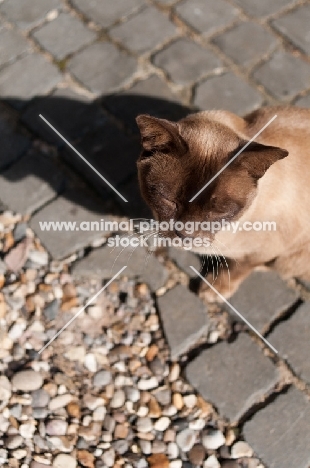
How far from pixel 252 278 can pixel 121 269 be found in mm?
870

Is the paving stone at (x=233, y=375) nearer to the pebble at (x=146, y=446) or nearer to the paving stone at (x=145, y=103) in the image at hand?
the pebble at (x=146, y=446)

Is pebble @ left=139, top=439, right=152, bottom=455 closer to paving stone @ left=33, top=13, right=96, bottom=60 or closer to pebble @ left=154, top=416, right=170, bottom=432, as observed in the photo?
pebble @ left=154, top=416, right=170, bottom=432

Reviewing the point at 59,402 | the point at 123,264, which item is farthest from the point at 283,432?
the point at 123,264

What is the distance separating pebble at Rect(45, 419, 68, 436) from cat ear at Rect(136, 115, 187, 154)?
5.22 feet

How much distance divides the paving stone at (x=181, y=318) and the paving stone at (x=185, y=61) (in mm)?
1753

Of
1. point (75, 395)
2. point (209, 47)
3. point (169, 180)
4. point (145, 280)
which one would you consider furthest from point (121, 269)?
point (209, 47)

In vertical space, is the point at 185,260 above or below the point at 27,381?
below

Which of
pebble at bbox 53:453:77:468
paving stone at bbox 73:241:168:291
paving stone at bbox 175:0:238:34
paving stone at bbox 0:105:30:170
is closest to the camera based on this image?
pebble at bbox 53:453:77:468

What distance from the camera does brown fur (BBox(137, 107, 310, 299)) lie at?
210 cm

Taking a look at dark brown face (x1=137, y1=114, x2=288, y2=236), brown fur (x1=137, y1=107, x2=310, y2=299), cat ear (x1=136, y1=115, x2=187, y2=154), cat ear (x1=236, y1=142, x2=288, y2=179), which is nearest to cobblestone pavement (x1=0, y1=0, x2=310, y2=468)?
brown fur (x1=137, y1=107, x2=310, y2=299)

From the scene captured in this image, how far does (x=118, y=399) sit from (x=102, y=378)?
153mm

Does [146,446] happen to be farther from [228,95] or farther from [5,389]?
[228,95]

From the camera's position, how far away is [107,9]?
399 centimetres

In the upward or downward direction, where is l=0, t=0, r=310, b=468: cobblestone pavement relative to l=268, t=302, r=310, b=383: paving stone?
upward
